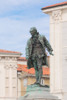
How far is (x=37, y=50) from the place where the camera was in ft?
49.1

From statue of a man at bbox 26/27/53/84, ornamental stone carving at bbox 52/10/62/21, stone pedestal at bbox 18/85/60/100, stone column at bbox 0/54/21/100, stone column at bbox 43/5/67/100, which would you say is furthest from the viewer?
stone column at bbox 0/54/21/100

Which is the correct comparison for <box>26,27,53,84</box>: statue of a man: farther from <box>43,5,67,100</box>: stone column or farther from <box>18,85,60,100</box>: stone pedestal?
<box>43,5,67,100</box>: stone column

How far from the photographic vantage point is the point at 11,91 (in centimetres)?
5366

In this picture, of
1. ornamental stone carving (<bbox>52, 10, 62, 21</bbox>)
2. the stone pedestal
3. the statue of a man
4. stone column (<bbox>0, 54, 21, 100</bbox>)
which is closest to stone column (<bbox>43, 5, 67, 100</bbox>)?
ornamental stone carving (<bbox>52, 10, 62, 21</bbox>)

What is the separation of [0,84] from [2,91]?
869 mm

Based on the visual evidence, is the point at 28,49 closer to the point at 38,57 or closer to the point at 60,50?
the point at 38,57

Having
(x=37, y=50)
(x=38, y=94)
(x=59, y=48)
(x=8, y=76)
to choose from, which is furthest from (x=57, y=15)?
(x=38, y=94)

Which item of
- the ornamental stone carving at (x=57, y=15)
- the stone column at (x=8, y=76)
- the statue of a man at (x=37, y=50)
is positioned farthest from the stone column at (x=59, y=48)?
the statue of a man at (x=37, y=50)

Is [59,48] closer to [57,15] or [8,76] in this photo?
[57,15]

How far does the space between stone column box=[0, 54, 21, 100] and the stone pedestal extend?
39.3 metres

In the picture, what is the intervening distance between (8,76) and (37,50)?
39.1m

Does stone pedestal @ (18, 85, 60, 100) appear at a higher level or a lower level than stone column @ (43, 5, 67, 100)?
lower

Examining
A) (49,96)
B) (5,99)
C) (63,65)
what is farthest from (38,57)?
(5,99)

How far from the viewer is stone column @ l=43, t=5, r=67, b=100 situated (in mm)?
42562
